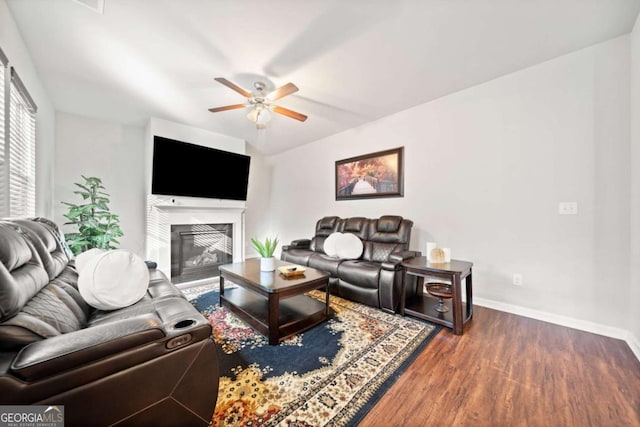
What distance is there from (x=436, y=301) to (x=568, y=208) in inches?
62.3

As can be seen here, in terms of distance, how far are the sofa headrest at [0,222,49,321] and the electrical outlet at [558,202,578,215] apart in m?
3.80

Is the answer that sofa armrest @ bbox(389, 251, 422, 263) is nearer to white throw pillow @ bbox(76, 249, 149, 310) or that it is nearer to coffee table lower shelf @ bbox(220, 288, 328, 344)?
coffee table lower shelf @ bbox(220, 288, 328, 344)

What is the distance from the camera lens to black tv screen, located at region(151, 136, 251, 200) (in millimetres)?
3543

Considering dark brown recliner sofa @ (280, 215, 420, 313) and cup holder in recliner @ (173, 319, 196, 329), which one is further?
dark brown recliner sofa @ (280, 215, 420, 313)

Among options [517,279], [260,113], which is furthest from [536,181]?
[260,113]

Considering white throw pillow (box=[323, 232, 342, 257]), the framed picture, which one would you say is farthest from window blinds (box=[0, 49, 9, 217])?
the framed picture

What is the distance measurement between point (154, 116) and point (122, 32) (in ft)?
5.73

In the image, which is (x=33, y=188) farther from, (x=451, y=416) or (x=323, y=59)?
(x=451, y=416)

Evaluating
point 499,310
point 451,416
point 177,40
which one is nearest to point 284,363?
point 451,416

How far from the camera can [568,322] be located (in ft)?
7.34

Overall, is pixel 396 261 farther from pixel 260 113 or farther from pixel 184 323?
pixel 260 113

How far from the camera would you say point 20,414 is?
2.46 feet

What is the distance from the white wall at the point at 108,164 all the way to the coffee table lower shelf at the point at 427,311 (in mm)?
4292

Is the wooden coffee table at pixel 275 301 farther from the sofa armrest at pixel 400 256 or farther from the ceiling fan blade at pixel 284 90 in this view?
the ceiling fan blade at pixel 284 90
